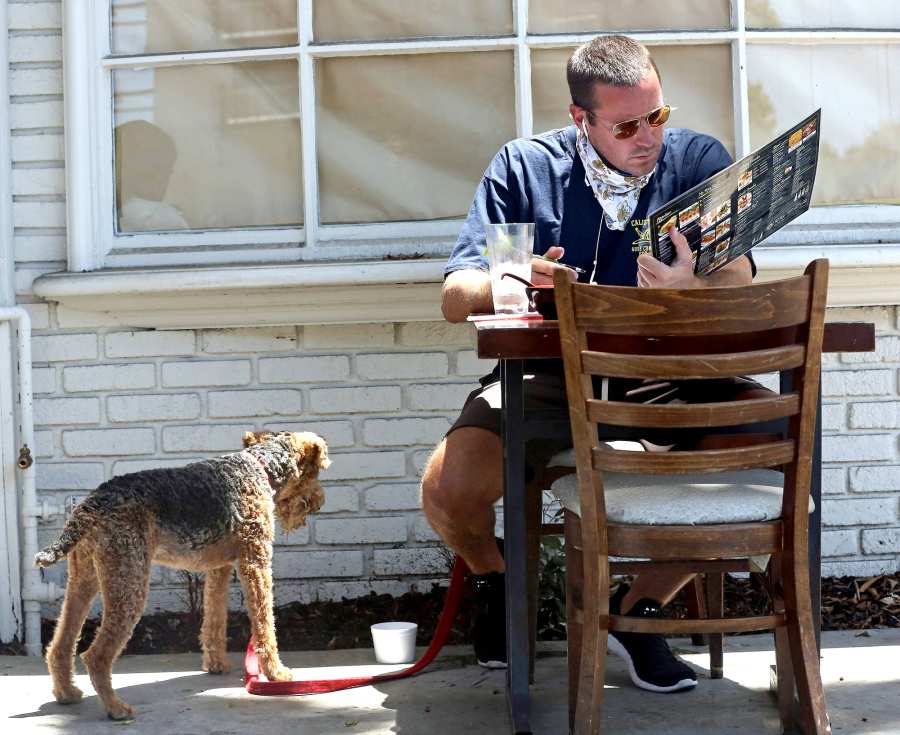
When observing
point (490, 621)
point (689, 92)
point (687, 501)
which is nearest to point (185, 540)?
point (490, 621)

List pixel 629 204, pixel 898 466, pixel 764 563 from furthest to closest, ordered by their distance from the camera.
Result: pixel 898 466
pixel 629 204
pixel 764 563

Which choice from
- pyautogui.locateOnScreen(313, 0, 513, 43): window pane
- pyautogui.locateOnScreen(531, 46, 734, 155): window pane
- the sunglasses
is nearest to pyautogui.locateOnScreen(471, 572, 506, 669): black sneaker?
the sunglasses

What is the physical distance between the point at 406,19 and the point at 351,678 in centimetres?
210

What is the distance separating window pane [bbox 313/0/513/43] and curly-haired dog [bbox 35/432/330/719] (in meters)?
1.42

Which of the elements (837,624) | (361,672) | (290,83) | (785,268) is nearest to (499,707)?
(361,672)

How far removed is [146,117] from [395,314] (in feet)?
3.50

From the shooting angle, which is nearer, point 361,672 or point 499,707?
point 499,707

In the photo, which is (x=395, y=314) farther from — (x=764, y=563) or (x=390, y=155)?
(x=764, y=563)

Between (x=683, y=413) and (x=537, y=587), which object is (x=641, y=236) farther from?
(x=537, y=587)

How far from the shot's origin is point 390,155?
13.0ft

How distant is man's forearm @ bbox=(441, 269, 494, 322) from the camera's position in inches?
122

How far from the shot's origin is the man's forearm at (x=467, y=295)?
3.09 metres

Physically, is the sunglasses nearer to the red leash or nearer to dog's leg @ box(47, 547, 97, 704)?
the red leash

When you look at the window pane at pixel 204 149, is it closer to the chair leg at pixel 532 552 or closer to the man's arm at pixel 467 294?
the man's arm at pixel 467 294
